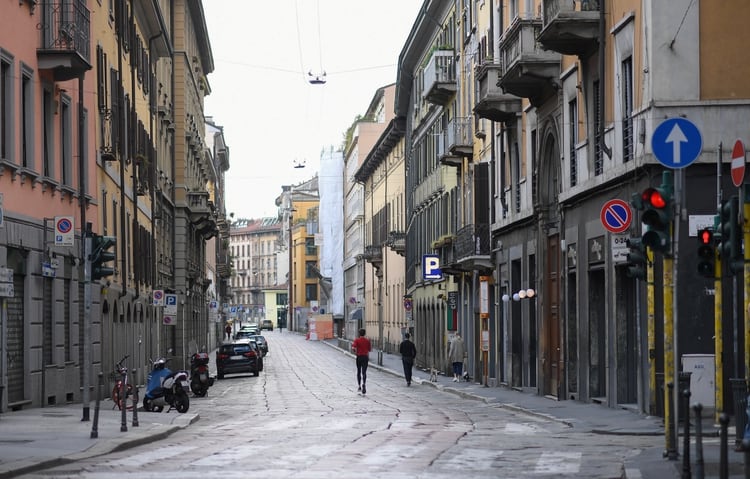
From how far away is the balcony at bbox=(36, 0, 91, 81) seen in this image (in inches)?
1147

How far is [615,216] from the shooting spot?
886 inches

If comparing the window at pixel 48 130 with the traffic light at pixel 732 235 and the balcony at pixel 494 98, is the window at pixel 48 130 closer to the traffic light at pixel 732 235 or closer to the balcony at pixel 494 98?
the balcony at pixel 494 98

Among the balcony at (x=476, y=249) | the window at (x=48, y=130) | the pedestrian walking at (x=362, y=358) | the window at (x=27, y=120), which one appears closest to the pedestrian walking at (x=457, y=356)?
the balcony at (x=476, y=249)

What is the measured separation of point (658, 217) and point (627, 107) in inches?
428

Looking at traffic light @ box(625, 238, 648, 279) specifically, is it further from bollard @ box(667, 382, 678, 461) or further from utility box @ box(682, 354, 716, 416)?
utility box @ box(682, 354, 716, 416)

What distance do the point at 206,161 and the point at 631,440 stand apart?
Result: 70522mm

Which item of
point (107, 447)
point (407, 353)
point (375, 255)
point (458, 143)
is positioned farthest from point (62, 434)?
point (375, 255)

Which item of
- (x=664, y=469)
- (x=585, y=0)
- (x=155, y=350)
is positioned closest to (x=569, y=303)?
(x=585, y=0)

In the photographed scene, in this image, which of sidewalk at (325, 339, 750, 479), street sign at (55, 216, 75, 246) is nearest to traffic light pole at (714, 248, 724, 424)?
sidewalk at (325, 339, 750, 479)

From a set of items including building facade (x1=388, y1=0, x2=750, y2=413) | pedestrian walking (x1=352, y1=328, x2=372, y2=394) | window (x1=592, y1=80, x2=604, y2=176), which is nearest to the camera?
building facade (x1=388, y1=0, x2=750, y2=413)

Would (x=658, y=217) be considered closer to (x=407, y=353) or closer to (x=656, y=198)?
(x=656, y=198)

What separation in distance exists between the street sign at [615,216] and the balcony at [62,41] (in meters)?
12.0

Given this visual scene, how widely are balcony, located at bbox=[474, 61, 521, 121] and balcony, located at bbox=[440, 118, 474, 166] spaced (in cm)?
851

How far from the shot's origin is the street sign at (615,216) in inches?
883
